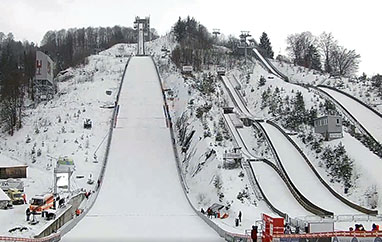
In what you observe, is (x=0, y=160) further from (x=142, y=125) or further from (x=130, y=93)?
(x=130, y=93)

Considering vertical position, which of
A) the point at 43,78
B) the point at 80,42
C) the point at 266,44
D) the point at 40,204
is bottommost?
the point at 40,204

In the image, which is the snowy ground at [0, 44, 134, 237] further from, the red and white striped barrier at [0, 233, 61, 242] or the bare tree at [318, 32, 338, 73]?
the bare tree at [318, 32, 338, 73]

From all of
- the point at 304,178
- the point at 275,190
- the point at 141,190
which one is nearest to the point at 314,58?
the point at 304,178

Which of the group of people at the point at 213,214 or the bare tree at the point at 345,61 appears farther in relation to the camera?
the bare tree at the point at 345,61

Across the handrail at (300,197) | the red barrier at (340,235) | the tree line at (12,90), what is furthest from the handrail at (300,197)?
the tree line at (12,90)

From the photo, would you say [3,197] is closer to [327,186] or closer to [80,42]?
[327,186]

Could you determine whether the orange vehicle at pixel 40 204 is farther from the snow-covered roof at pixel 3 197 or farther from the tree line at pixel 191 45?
the tree line at pixel 191 45

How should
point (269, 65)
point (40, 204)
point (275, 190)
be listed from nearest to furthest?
point (40, 204) → point (275, 190) → point (269, 65)
